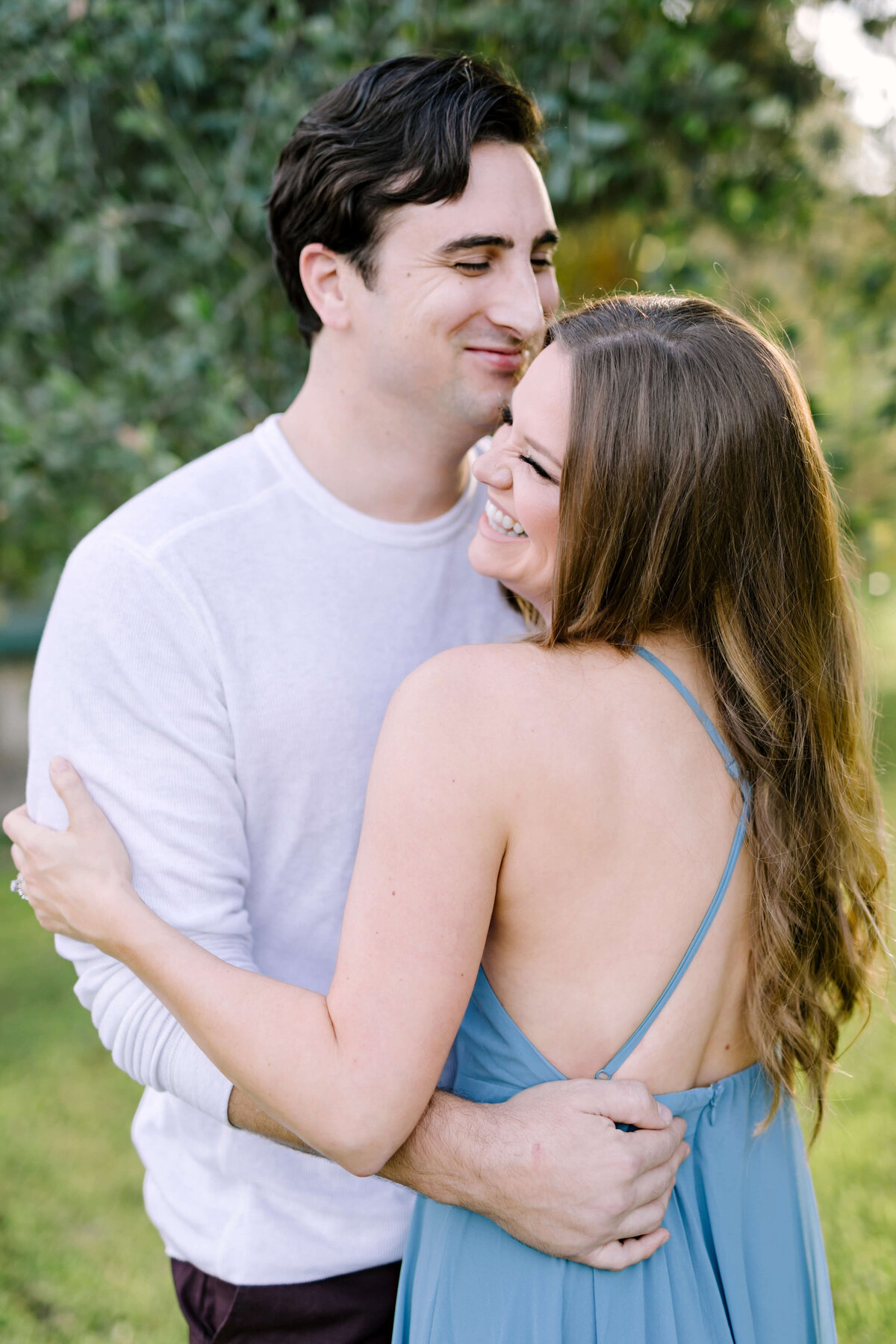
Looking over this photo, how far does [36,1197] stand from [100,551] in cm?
295

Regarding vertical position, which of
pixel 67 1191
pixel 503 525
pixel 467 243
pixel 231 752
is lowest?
pixel 67 1191

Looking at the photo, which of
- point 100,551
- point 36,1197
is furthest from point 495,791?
point 36,1197

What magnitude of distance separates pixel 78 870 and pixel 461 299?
3.88 ft

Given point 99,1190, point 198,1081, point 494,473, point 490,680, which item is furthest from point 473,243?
point 99,1190

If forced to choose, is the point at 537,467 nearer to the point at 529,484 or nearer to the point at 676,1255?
the point at 529,484

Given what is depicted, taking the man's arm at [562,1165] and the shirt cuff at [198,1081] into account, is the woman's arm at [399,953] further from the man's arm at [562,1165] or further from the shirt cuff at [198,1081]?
the shirt cuff at [198,1081]

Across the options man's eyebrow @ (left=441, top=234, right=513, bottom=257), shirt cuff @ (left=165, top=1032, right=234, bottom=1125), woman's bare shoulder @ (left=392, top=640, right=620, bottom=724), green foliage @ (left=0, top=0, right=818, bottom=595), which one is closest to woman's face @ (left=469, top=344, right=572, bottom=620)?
woman's bare shoulder @ (left=392, top=640, right=620, bottom=724)

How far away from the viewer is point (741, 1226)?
65.8 inches

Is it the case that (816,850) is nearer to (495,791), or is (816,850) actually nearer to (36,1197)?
(495,791)

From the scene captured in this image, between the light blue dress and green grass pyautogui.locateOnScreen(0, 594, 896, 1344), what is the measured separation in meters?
0.96

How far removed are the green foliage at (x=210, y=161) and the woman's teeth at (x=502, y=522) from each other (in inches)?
75.6

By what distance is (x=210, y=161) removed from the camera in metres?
3.67

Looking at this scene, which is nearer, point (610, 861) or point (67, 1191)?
point (610, 861)

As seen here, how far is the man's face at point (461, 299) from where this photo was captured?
200 centimetres
